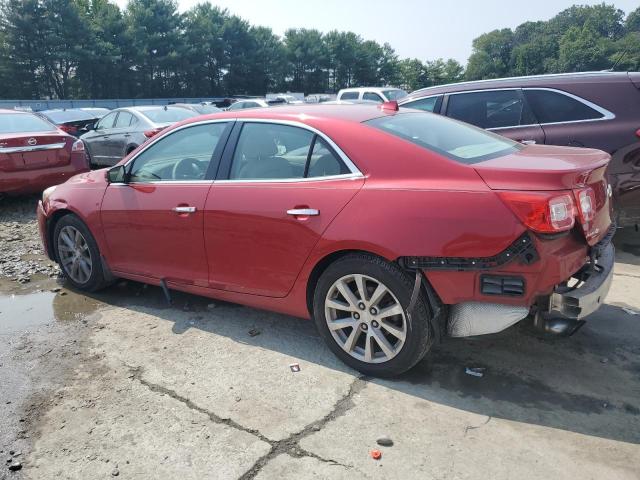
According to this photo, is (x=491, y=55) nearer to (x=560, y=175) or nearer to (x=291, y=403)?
(x=560, y=175)

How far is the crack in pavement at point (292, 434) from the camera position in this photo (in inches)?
102

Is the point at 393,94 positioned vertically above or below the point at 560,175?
above

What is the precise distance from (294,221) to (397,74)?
88872mm

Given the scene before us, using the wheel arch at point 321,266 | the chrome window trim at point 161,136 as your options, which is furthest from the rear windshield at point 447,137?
the chrome window trim at point 161,136

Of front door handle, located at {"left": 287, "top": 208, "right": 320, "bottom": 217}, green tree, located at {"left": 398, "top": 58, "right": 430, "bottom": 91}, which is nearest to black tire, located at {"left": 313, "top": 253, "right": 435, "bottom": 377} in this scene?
front door handle, located at {"left": 287, "top": 208, "right": 320, "bottom": 217}

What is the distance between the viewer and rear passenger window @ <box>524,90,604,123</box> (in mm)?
5480

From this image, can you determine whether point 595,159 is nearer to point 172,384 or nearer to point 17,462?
point 172,384

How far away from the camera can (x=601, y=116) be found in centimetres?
537

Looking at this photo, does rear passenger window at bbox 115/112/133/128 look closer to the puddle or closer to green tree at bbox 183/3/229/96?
the puddle

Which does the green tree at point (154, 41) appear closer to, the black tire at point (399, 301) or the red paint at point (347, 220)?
the red paint at point (347, 220)

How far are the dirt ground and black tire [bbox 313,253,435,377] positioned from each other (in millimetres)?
110

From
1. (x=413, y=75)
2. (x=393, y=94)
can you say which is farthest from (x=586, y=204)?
(x=413, y=75)

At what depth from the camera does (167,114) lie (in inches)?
435

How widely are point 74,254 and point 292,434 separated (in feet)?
10.4
